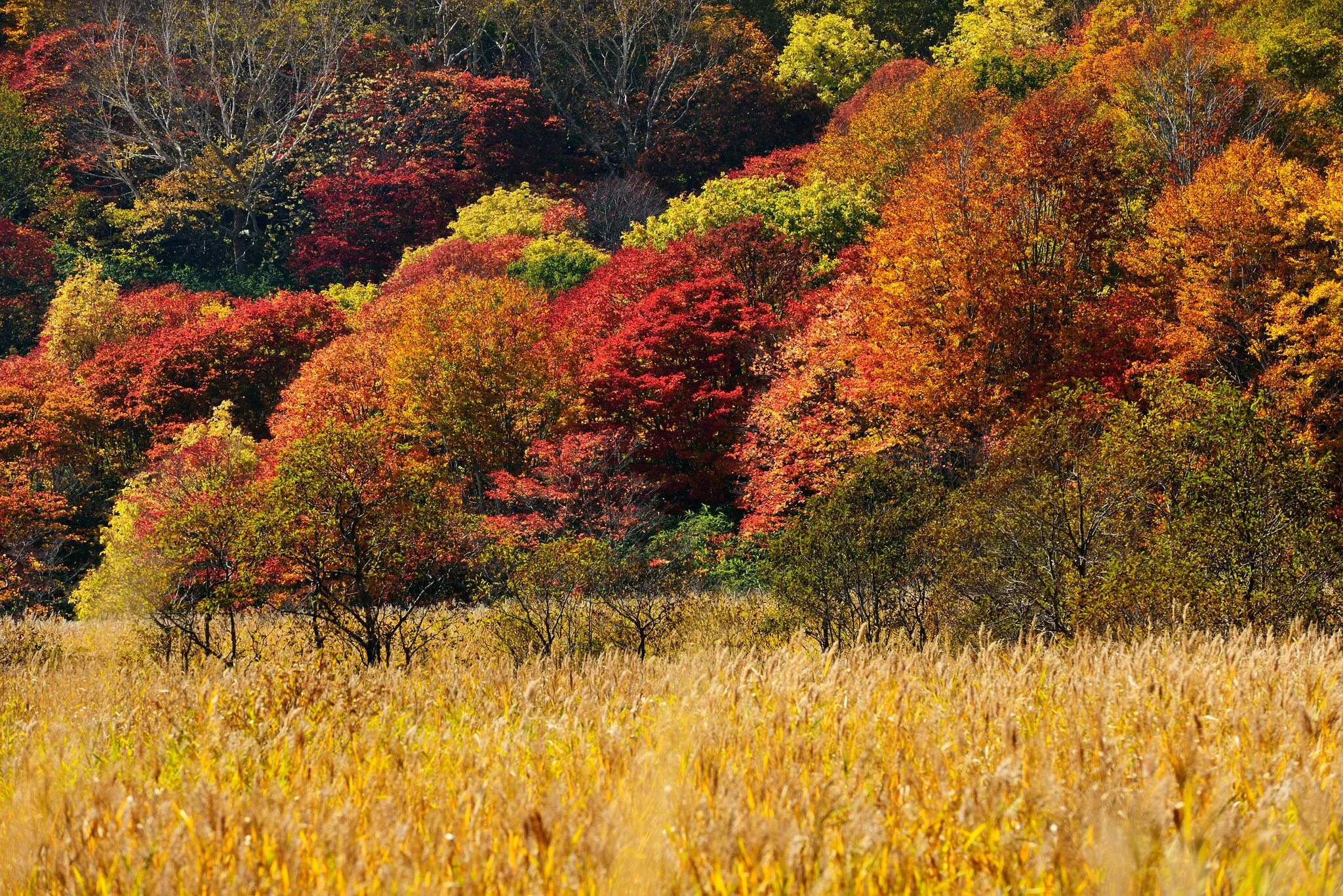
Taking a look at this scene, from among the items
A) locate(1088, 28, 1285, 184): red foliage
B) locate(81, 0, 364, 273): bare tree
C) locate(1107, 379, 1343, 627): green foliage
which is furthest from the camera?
locate(81, 0, 364, 273): bare tree

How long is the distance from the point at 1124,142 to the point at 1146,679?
31.5 metres

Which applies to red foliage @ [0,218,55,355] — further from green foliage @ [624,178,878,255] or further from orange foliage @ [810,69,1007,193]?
orange foliage @ [810,69,1007,193]

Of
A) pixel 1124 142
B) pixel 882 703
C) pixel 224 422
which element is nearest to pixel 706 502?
pixel 224 422

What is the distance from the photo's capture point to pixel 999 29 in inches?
2031

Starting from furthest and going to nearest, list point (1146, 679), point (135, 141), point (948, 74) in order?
point (135, 141) < point (948, 74) < point (1146, 679)

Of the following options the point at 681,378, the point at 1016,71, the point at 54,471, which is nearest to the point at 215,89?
the point at 54,471

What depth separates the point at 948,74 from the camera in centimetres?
4244

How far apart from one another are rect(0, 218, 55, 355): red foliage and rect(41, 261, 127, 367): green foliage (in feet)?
20.9

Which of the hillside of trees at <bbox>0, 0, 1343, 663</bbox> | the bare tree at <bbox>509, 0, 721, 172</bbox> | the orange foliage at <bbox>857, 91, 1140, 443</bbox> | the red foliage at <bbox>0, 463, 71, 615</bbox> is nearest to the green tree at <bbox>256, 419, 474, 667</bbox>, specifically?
the hillside of trees at <bbox>0, 0, 1343, 663</bbox>

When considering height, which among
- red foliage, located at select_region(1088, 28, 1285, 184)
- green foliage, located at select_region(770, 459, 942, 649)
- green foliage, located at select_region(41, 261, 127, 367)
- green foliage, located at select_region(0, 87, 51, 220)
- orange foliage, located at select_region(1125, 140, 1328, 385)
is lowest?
green foliage, located at select_region(770, 459, 942, 649)

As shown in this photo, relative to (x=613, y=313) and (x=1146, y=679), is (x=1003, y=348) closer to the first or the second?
(x=613, y=313)

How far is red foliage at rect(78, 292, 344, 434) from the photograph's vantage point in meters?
32.8

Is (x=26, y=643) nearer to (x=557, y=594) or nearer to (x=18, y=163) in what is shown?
(x=557, y=594)

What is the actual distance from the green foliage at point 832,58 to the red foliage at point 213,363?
31.3 m
